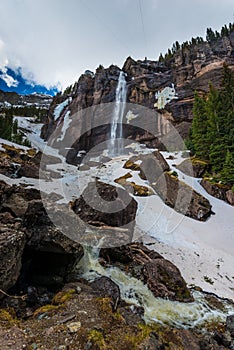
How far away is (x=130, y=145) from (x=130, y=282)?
37.2 meters

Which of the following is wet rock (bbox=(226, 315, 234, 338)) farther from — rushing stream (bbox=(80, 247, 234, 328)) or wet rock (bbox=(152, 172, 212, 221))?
wet rock (bbox=(152, 172, 212, 221))

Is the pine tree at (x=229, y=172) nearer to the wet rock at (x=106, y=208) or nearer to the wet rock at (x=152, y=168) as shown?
the wet rock at (x=152, y=168)

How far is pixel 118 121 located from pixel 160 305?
4249cm

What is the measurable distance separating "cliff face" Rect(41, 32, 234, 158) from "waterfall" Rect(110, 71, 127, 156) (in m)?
1.16

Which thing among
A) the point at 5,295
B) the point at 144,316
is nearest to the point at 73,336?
the point at 5,295

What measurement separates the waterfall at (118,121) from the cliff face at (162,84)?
1.16 meters

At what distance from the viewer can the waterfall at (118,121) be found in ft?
144

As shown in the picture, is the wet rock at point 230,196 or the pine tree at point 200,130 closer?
the wet rock at point 230,196

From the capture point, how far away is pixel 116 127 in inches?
1817

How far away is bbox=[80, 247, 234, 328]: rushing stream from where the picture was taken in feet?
21.5

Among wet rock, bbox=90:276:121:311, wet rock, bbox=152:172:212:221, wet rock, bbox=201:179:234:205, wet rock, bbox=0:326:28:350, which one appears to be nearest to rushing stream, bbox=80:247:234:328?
wet rock, bbox=90:276:121:311

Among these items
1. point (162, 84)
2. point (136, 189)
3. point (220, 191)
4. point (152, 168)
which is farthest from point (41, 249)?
point (162, 84)

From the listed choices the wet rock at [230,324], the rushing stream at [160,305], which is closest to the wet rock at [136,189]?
the rushing stream at [160,305]

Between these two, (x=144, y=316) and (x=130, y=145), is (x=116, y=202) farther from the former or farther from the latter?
(x=130, y=145)
